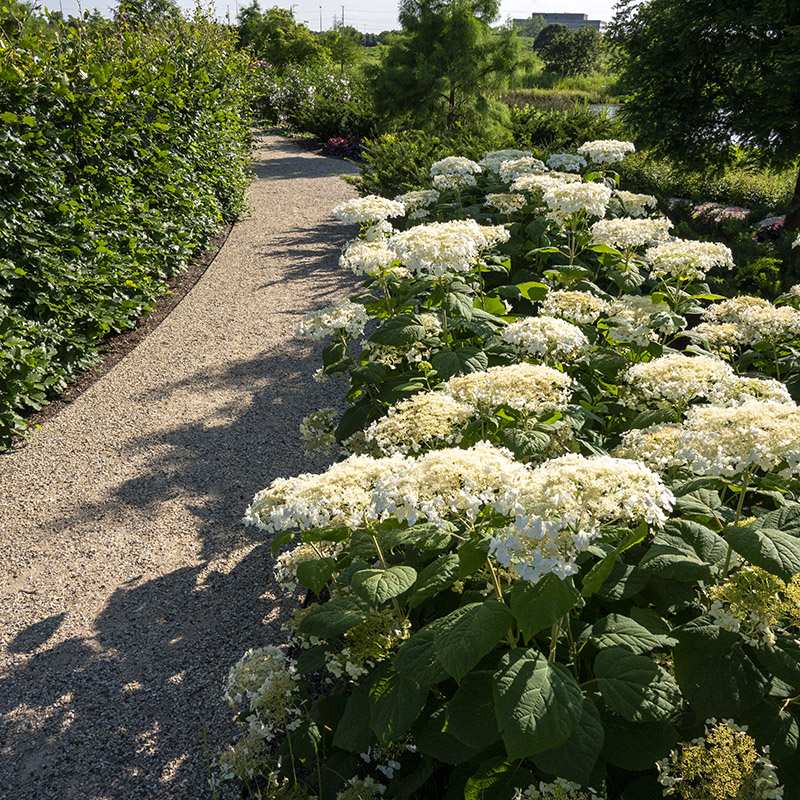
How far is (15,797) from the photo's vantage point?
2469 millimetres

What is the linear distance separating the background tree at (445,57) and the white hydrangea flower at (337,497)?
12553mm

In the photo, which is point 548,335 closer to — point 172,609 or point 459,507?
point 459,507

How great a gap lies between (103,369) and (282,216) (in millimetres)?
5868

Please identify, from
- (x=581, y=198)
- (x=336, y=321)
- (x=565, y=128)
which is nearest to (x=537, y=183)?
(x=581, y=198)

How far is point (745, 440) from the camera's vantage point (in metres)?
1.64

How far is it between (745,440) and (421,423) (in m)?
1.00

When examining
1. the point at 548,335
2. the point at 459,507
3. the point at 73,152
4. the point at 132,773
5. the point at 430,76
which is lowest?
the point at 132,773

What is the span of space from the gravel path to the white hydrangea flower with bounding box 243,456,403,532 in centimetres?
139

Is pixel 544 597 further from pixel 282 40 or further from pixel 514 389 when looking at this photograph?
pixel 282 40

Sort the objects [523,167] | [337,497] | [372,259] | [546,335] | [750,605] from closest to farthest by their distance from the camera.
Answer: [750,605], [337,497], [546,335], [372,259], [523,167]

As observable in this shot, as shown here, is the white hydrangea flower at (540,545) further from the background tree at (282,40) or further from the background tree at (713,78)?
the background tree at (282,40)

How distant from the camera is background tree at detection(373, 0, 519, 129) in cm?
1251

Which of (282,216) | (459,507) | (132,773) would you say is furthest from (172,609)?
(282,216)

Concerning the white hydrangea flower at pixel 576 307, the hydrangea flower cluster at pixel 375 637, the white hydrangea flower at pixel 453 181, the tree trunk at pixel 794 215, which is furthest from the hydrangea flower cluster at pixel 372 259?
the tree trunk at pixel 794 215
